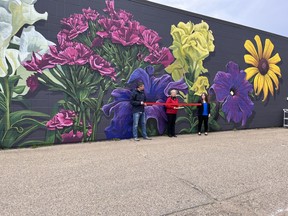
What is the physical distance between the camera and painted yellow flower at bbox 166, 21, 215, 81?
961 cm

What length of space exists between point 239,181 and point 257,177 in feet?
1.57

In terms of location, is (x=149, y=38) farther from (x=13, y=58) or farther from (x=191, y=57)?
(x=13, y=58)

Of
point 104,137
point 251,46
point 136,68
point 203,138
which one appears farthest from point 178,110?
point 251,46

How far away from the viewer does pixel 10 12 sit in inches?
273

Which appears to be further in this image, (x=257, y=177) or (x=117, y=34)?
(x=117, y=34)

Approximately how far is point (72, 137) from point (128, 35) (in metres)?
3.43

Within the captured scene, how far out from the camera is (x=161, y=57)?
364 inches

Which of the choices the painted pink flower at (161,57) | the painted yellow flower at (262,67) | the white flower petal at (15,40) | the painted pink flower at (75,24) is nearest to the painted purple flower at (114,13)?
the painted pink flower at (75,24)

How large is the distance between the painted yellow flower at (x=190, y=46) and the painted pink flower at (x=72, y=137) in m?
3.63

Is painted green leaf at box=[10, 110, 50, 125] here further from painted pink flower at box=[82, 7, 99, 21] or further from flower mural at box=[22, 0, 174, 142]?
painted pink flower at box=[82, 7, 99, 21]

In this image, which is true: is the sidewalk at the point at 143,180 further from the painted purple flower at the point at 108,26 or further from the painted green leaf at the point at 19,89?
the painted purple flower at the point at 108,26

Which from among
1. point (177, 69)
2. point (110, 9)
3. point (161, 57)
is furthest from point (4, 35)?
point (177, 69)

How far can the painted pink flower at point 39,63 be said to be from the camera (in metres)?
7.08

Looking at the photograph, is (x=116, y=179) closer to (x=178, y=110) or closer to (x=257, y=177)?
(x=257, y=177)
